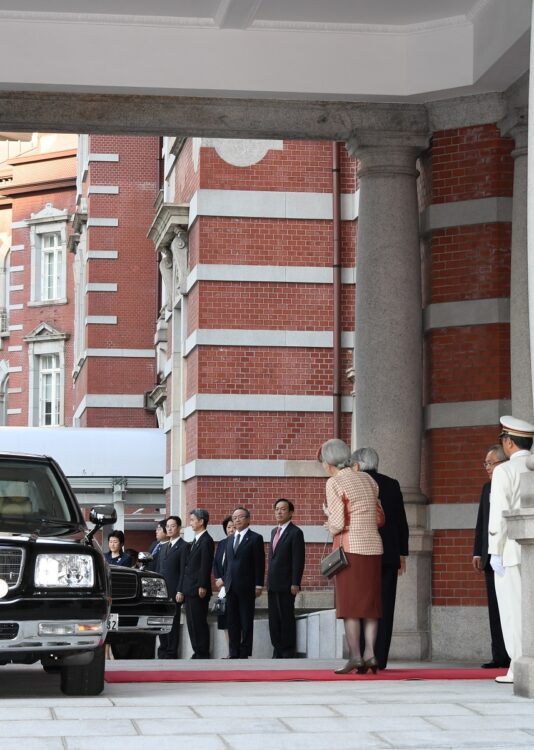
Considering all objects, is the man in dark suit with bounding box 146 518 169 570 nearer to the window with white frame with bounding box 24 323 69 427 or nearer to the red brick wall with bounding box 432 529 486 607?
the red brick wall with bounding box 432 529 486 607

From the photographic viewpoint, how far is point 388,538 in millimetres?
13461

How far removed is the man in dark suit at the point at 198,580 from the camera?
18.4 m

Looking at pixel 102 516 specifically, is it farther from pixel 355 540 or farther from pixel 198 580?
pixel 198 580

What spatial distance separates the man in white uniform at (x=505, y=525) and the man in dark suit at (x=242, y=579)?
22.3 ft

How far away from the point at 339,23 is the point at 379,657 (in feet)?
19.9

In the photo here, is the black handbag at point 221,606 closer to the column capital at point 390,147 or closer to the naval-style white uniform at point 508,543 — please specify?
the column capital at point 390,147

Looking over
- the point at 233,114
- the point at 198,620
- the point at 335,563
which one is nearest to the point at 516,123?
the point at 233,114

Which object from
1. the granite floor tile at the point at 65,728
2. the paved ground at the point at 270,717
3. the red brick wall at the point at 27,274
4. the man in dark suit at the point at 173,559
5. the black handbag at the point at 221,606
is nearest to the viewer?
the paved ground at the point at 270,717

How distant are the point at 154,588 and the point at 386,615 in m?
4.18

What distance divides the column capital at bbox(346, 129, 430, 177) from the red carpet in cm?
524

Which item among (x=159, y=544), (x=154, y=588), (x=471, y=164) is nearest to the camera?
(x=471, y=164)

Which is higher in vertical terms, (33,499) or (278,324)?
(278,324)

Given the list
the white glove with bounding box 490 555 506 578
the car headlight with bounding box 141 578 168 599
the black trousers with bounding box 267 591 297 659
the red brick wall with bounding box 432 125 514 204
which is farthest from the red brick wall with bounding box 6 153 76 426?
the white glove with bounding box 490 555 506 578

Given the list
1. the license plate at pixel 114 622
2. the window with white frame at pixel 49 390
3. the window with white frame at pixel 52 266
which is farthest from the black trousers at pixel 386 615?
the window with white frame at pixel 52 266
